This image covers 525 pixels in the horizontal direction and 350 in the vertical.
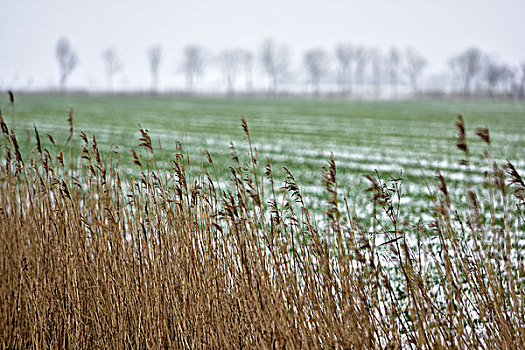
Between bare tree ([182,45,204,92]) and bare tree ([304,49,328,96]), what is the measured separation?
15.7 meters

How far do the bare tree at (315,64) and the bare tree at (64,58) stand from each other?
31512 mm

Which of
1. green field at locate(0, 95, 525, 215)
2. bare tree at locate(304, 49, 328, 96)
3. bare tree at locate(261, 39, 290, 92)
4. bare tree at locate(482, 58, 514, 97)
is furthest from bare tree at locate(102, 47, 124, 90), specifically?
green field at locate(0, 95, 525, 215)

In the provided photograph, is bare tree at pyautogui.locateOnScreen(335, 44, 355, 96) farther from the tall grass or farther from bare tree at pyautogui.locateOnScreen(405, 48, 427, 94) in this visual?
the tall grass

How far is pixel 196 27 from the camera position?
4274 inches

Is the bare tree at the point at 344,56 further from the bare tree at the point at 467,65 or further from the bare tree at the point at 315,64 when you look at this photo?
the bare tree at the point at 467,65

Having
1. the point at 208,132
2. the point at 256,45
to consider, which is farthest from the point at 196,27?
the point at 208,132

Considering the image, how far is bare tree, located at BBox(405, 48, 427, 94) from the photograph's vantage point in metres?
81.1

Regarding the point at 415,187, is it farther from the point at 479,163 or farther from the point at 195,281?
the point at 195,281

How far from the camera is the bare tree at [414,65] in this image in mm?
Result: 81125

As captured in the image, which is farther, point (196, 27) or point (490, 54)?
point (196, 27)

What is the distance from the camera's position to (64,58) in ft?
229

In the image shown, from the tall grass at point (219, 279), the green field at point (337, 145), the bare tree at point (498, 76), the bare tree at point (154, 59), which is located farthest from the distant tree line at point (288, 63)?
the tall grass at point (219, 279)

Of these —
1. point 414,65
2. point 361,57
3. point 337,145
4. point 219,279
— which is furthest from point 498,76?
point 219,279

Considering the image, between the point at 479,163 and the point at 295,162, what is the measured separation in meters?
3.07
